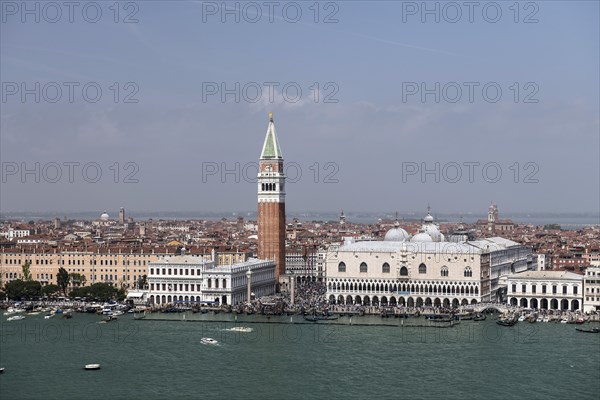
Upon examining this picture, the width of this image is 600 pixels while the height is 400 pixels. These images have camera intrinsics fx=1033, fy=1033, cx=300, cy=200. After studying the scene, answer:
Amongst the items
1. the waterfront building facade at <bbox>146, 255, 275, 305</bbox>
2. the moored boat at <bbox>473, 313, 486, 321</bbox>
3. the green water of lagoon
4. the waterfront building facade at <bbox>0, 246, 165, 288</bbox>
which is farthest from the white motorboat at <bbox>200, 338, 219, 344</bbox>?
the waterfront building facade at <bbox>0, 246, 165, 288</bbox>

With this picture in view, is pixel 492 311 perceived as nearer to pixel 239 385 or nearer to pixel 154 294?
pixel 154 294

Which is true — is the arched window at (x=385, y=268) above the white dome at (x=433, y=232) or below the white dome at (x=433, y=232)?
below

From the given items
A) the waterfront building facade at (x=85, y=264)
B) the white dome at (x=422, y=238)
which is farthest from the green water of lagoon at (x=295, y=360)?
the waterfront building facade at (x=85, y=264)

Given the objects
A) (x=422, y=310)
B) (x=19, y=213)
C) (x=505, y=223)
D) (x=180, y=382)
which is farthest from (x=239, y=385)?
(x=19, y=213)

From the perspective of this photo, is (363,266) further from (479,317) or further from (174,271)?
(174,271)

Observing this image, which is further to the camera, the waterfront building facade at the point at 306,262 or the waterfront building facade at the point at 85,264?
the waterfront building facade at the point at 306,262

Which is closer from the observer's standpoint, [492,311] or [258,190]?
[492,311]

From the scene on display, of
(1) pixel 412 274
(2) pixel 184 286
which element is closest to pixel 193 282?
(2) pixel 184 286

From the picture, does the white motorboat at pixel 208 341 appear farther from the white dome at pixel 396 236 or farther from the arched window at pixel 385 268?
the white dome at pixel 396 236
